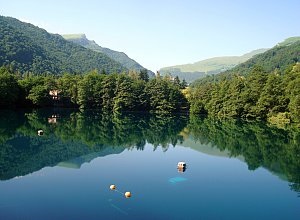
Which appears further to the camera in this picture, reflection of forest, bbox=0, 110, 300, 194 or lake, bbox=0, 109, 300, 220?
reflection of forest, bbox=0, 110, 300, 194

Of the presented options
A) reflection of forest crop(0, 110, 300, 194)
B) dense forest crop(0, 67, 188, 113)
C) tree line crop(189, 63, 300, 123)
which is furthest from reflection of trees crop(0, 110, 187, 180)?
dense forest crop(0, 67, 188, 113)

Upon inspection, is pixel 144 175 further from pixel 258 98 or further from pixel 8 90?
pixel 8 90

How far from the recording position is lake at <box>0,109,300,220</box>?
16531mm

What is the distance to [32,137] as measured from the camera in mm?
37156

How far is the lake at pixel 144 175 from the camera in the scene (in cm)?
1653

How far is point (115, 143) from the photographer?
37250 mm

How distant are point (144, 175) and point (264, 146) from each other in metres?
18.8

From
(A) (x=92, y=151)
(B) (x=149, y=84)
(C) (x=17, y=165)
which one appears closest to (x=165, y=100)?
(B) (x=149, y=84)

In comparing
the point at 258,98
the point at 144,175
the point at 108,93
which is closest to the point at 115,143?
the point at 144,175

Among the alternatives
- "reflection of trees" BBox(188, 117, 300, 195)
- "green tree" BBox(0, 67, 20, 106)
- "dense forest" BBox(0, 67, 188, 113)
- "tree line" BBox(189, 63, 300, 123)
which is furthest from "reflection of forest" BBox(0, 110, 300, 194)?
"dense forest" BBox(0, 67, 188, 113)

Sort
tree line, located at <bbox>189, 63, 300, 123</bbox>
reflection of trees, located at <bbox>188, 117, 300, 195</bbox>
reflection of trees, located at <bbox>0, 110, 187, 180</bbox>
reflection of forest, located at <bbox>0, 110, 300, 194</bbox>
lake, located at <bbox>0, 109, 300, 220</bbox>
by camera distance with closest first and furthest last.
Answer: lake, located at <bbox>0, 109, 300, 220</bbox> → reflection of trees, located at <bbox>0, 110, 187, 180</bbox> → reflection of forest, located at <bbox>0, 110, 300, 194</bbox> → reflection of trees, located at <bbox>188, 117, 300, 195</bbox> → tree line, located at <bbox>189, 63, 300, 123</bbox>

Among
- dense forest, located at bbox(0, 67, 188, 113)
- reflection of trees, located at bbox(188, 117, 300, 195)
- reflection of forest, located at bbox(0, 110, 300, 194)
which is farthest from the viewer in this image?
dense forest, located at bbox(0, 67, 188, 113)

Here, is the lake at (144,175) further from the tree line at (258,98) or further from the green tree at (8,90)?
the green tree at (8,90)

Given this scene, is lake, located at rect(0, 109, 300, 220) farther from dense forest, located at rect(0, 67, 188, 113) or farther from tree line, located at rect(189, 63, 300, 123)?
dense forest, located at rect(0, 67, 188, 113)
